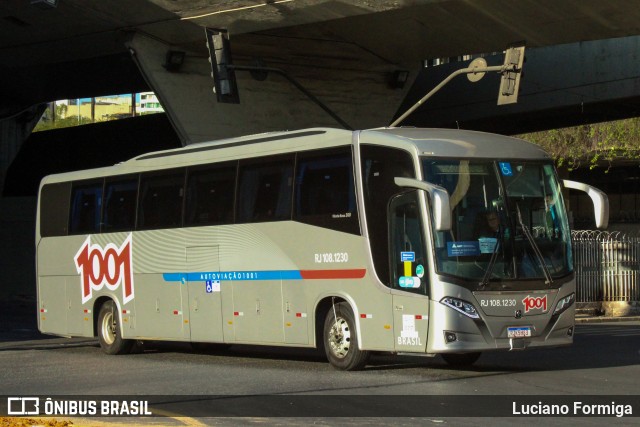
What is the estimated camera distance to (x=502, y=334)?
51.8ft

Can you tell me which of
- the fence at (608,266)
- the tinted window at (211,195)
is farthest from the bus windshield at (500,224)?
the fence at (608,266)

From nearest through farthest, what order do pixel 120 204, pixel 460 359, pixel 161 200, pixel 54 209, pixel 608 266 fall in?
pixel 460 359
pixel 161 200
pixel 120 204
pixel 54 209
pixel 608 266

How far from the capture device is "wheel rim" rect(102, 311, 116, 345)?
21812 millimetres

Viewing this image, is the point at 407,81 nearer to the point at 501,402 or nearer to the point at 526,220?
the point at 526,220

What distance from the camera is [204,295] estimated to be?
775 inches

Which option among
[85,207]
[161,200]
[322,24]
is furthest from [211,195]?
[322,24]

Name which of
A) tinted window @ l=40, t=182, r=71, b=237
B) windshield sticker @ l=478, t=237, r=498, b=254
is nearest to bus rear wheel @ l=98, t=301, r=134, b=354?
tinted window @ l=40, t=182, r=71, b=237

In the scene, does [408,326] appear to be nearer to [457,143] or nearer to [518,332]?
[518,332]

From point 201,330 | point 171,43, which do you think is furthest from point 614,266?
point 201,330

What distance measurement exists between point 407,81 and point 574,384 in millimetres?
20753

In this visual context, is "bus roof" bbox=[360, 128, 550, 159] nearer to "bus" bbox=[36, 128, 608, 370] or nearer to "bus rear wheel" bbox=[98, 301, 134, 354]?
"bus" bbox=[36, 128, 608, 370]

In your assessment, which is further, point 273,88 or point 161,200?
point 273,88

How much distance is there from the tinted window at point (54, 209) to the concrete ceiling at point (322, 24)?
615 cm

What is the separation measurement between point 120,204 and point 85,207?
1.24m
